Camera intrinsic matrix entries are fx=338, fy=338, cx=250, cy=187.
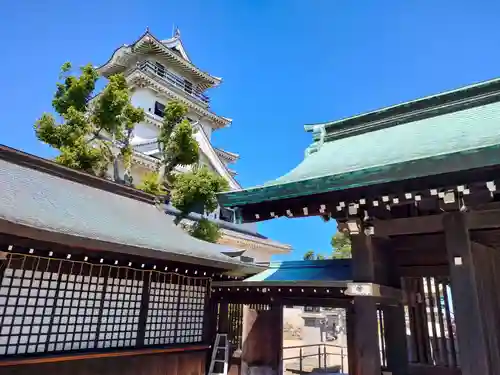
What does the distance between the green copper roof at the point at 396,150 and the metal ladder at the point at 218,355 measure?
4357 millimetres

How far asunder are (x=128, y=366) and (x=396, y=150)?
18.4 ft

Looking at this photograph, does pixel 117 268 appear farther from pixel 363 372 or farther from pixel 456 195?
pixel 456 195

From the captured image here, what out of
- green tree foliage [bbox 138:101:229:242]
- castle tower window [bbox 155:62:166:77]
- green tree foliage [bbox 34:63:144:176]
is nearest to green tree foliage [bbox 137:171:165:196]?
green tree foliage [bbox 138:101:229:242]

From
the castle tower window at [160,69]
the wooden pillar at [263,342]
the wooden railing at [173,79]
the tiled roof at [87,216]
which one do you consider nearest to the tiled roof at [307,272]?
the tiled roof at [87,216]

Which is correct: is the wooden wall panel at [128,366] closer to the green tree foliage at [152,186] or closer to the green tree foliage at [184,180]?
the green tree foliage at [184,180]

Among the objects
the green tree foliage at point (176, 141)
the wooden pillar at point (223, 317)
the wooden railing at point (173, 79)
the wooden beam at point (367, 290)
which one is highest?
the wooden railing at point (173, 79)

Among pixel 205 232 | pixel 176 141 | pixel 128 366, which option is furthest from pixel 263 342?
pixel 176 141

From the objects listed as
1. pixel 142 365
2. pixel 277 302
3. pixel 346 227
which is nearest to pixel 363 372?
pixel 346 227

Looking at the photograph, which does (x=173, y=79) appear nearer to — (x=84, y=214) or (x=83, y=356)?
(x=84, y=214)

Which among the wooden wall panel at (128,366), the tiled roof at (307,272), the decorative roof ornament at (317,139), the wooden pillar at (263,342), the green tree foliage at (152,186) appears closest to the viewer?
the wooden wall panel at (128,366)

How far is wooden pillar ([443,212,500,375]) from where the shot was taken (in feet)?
12.7

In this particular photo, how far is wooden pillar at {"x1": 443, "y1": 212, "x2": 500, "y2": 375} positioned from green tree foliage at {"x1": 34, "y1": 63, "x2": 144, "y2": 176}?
9.49 metres

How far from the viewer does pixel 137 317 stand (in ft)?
20.3

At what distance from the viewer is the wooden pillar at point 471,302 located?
3.87 metres
